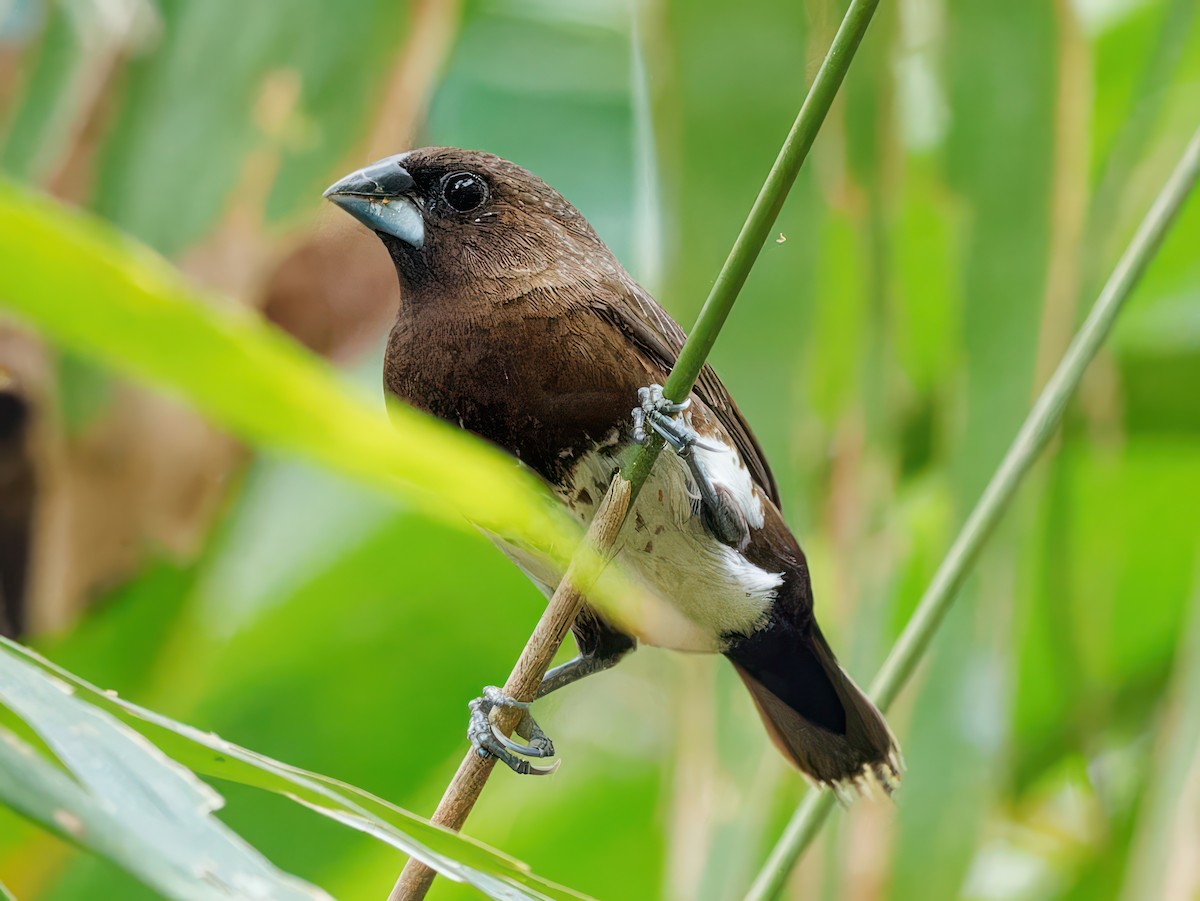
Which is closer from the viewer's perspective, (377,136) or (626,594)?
(626,594)

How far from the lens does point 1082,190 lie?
106cm

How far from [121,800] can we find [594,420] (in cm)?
58

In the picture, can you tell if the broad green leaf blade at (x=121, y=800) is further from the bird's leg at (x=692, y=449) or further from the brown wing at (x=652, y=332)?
the brown wing at (x=652, y=332)

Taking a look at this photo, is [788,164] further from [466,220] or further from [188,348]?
[466,220]

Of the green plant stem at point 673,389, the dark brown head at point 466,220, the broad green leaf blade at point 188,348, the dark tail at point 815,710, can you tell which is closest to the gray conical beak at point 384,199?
the dark brown head at point 466,220

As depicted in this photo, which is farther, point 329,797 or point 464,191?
point 464,191

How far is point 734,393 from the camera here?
0.95 metres

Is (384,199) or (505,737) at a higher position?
(384,199)

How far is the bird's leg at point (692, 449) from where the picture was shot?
86cm

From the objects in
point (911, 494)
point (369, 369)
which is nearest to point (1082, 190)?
point (911, 494)

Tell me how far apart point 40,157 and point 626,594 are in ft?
3.32

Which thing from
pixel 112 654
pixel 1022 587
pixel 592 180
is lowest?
pixel 112 654

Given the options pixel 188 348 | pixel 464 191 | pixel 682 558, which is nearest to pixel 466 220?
pixel 464 191

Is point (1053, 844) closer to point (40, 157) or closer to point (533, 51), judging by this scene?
point (533, 51)
